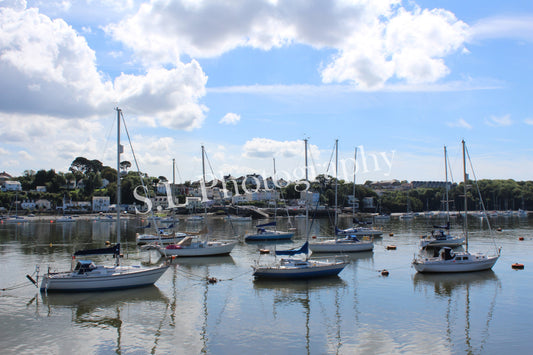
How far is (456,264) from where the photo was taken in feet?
120

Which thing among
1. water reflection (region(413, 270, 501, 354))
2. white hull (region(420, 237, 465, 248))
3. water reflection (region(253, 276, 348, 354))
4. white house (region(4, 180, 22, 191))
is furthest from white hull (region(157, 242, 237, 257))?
white house (region(4, 180, 22, 191))

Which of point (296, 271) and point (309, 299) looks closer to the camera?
point (309, 299)

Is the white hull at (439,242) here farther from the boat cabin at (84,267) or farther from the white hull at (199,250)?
the boat cabin at (84,267)

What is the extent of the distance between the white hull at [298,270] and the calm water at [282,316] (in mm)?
727

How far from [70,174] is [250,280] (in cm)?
18540

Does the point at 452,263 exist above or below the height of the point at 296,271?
above

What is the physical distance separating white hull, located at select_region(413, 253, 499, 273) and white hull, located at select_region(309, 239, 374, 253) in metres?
14.5

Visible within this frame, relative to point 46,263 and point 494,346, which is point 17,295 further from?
point 494,346

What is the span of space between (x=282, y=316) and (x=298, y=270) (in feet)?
30.5

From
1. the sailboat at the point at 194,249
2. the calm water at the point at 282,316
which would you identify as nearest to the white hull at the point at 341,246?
the sailboat at the point at 194,249

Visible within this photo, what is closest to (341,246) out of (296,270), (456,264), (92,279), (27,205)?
(456,264)

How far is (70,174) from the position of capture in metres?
196

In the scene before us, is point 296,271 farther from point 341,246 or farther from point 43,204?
point 43,204

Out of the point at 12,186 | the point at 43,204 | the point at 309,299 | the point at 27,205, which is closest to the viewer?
the point at 309,299
